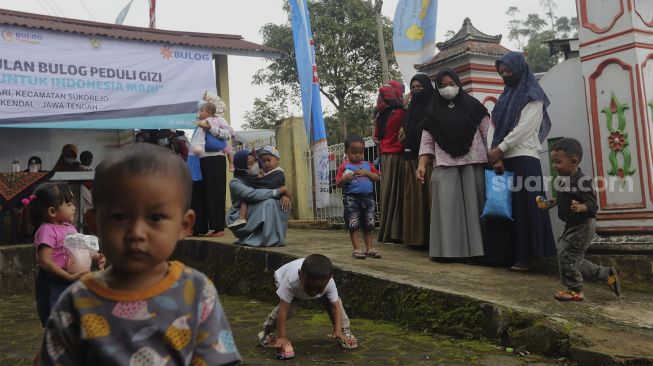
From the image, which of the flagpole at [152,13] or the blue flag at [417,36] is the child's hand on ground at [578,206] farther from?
the flagpole at [152,13]

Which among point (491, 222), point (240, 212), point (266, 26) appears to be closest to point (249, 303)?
point (240, 212)

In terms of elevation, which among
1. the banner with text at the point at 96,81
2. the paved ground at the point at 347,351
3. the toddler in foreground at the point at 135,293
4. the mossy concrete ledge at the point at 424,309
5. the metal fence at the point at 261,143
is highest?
the banner with text at the point at 96,81

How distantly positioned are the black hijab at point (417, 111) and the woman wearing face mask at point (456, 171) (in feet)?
1.10

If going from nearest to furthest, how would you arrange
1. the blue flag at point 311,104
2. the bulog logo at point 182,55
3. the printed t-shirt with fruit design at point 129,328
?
1. the printed t-shirt with fruit design at point 129,328
2. the blue flag at point 311,104
3. the bulog logo at point 182,55

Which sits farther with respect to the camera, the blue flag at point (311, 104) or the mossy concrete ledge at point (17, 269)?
the blue flag at point (311, 104)

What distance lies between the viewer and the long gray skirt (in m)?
5.28

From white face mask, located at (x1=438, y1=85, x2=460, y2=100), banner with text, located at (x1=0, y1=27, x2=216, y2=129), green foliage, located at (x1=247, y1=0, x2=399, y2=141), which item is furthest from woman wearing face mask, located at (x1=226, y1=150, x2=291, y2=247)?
green foliage, located at (x1=247, y1=0, x2=399, y2=141)

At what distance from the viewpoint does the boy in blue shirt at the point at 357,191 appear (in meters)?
5.36

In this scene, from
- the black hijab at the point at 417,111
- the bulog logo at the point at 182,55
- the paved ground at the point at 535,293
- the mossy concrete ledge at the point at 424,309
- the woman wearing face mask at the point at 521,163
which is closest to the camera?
the paved ground at the point at 535,293

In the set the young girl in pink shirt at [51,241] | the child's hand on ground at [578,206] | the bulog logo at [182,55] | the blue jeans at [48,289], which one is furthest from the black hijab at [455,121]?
the bulog logo at [182,55]

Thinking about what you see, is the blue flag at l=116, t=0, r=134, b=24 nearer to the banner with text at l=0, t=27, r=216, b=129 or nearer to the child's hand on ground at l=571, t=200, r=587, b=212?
the banner with text at l=0, t=27, r=216, b=129

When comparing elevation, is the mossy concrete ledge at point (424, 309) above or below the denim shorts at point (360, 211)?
below

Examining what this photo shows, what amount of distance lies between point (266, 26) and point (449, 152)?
70.4ft

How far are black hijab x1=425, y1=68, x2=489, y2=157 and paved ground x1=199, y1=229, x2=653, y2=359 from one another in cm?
109
